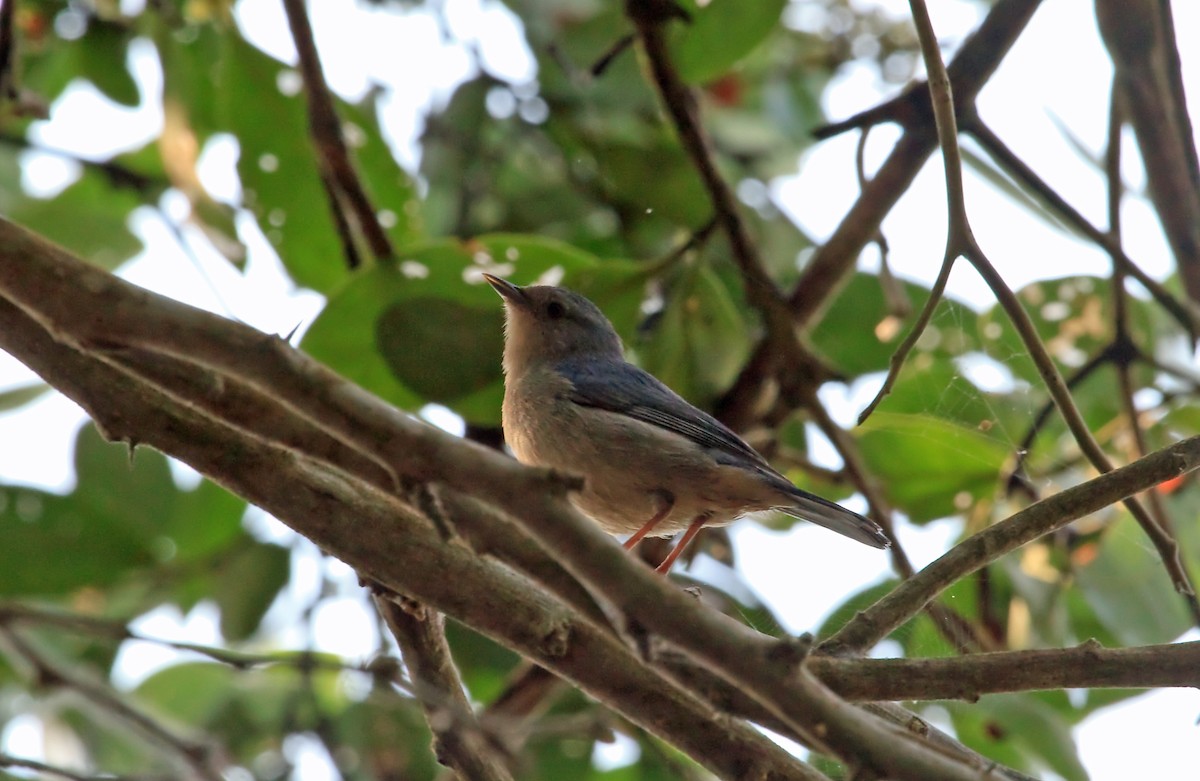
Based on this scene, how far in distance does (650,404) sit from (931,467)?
4.52ft

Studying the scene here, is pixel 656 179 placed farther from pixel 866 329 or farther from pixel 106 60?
pixel 106 60

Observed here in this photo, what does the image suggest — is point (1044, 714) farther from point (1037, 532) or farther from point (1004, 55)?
point (1004, 55)

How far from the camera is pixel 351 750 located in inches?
203

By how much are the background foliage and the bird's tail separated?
38 centimetres

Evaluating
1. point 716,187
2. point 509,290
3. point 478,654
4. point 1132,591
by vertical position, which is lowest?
point 478,654

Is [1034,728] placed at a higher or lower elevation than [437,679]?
higher

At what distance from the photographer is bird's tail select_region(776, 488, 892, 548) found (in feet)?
12.4

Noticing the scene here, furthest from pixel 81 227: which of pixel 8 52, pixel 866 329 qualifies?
pixel 866 329

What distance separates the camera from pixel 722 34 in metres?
4.96

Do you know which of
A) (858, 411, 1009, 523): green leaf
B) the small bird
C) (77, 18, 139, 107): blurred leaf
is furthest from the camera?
(77, 18, 139, 107): blurred leaf

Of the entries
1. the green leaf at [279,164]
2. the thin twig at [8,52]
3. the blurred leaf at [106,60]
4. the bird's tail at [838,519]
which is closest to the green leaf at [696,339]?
the bird's tail at [838,519]

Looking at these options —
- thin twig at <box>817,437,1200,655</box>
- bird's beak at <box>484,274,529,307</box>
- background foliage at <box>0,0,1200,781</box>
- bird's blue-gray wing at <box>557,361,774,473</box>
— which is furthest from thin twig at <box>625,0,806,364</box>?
thin twig at <box>817,437,1200,655</box>

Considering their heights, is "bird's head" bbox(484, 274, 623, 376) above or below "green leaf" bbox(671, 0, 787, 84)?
below

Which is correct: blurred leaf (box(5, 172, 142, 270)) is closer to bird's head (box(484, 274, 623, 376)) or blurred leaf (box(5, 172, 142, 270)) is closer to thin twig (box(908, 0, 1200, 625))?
bird's head (box(484, 274, 623, 376))
